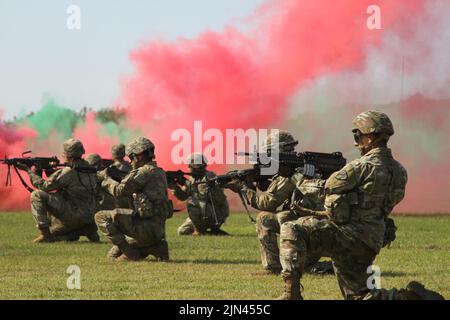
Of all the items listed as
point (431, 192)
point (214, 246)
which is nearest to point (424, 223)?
point (431, 192)

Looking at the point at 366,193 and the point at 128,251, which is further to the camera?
the point at 128,251

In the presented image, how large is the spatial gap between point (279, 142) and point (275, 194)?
853 mm

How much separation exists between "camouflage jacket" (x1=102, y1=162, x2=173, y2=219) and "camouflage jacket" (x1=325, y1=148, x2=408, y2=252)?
6.85m

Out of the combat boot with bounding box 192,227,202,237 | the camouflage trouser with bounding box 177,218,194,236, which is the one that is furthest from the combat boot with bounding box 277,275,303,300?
the camouflage trouser with bounding box 177,218,194,236

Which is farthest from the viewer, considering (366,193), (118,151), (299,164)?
(118,151)

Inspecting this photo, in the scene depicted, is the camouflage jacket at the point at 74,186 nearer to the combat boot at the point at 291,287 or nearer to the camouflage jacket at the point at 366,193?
the combat boot at the point at 291,287

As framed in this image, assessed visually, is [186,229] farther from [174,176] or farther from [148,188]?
[148,188]

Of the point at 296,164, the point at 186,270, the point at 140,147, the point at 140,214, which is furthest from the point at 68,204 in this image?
the point at 296,164

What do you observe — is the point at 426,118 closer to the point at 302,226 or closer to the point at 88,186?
the point at 88,186

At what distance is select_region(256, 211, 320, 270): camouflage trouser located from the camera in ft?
59.7

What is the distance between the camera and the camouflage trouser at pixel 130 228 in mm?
20781

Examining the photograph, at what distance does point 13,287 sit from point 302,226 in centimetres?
497

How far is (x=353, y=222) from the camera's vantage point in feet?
46.4

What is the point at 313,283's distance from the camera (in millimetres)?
17266
